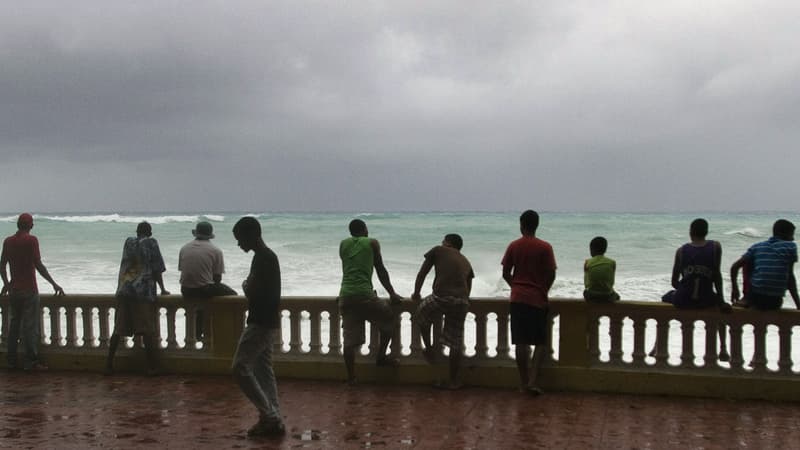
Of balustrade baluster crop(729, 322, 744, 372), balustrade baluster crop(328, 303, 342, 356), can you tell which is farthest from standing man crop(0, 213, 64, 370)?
balustrade baluster crop(729, 322, 744, 372)

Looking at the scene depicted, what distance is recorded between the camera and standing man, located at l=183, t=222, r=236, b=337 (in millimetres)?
8383

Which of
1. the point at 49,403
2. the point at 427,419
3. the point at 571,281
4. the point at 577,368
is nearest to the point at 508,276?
the point at 577,368

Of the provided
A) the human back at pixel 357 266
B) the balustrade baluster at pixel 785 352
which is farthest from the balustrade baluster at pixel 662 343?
the human back at pixel 357 266

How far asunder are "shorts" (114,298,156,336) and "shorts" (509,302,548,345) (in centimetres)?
389

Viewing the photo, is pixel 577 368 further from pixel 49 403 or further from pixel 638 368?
pixel 49 403

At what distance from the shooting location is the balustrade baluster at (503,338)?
778 cm

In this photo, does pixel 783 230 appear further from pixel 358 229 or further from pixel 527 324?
pixel 358 229

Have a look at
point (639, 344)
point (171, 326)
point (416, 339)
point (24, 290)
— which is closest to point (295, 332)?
point (416, 339)

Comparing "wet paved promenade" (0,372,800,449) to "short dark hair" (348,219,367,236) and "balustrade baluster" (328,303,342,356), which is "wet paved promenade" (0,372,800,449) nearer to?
"balustrade baluster" (328,303,342,356)

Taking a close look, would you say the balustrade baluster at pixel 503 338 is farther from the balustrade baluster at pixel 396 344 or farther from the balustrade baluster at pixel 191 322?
the balustrade baluster at pixel 191 322

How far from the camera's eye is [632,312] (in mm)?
7430

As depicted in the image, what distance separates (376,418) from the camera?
657 centimetres

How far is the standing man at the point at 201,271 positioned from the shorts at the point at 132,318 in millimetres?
450

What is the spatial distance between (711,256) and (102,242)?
42.6m
